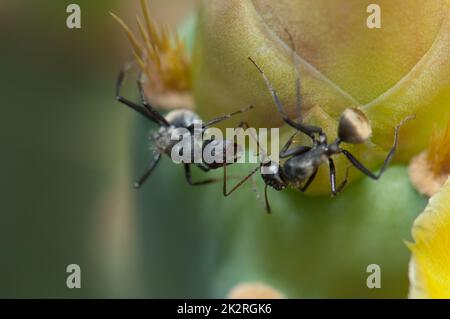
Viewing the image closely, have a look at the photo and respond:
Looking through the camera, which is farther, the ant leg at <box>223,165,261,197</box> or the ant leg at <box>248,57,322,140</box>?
the ant leg at <box>223,165,261,197</box>

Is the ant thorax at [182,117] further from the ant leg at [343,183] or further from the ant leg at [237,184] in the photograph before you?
the ant leg at [343,183]

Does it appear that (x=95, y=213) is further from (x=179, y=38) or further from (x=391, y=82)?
(x=391, y=82)

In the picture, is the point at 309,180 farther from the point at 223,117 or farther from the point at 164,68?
the point at 164,68

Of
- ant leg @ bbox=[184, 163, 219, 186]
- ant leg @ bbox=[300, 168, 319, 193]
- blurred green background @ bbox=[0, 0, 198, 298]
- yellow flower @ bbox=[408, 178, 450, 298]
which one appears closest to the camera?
yellow flower @ bbox=[408, 178, 450, 298]

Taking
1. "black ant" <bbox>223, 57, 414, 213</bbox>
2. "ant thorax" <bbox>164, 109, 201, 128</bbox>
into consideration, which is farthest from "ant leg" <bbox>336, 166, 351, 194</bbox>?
"ant thorax" <bbox>164, 109, 201, 128</bbox>

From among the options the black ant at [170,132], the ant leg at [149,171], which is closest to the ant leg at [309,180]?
the black ant at [170,132]

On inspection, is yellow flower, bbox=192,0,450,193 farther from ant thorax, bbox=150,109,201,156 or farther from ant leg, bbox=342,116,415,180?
ant thorax, bbox=150,109,201,156

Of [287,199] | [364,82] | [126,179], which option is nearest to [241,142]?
[287,199]
